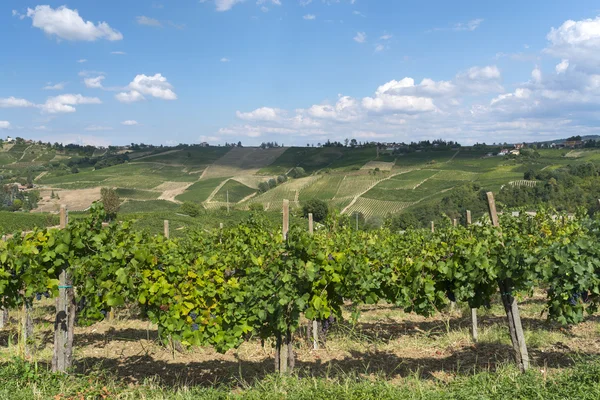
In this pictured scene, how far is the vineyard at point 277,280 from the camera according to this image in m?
4.95

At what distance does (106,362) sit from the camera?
678 cm

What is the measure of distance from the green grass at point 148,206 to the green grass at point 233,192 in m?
7.67

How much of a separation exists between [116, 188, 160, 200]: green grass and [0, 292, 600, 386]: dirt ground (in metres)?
68.1

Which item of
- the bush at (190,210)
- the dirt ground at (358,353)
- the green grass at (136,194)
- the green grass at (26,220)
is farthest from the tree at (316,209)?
the dirt ground at (358,353)

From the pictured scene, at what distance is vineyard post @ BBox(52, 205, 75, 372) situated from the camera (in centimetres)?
540

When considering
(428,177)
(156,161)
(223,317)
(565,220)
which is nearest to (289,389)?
(223,317)

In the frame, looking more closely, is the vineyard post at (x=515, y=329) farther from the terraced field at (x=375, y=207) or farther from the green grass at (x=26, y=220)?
the terraced field at (x=375, y=207)

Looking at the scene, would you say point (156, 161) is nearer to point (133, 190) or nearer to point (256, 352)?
point (133, 190)

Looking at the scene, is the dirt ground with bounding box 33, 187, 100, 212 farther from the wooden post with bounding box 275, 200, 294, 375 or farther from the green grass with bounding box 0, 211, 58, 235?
the wooden post with bounding box 275, 200, 294, 375

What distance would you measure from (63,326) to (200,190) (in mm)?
73019

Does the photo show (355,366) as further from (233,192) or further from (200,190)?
(200,190)

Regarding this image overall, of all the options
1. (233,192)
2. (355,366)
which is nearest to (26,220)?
(233,192)

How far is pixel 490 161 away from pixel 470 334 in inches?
3119

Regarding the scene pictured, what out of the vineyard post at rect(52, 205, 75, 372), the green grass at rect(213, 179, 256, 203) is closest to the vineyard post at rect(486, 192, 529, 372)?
the vineyard post at rect(52, 205, 75, 372)
